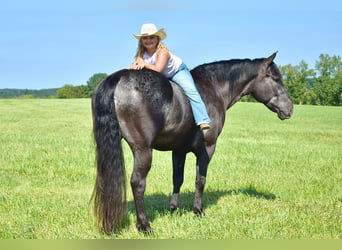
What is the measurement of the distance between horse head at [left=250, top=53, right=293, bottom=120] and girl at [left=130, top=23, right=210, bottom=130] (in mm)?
1671

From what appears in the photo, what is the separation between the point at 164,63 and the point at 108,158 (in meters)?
1.43

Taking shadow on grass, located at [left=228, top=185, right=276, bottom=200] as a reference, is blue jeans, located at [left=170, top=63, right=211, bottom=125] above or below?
above

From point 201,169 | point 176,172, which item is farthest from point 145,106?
point 176,172

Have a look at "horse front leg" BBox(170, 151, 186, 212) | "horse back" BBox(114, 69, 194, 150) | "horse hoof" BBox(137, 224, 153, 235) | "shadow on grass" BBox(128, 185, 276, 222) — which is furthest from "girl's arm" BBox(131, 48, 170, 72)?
"shadow on grass" BBox(128, 185, 276, 222)

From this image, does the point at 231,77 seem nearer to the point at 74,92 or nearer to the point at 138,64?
the point at 138,64

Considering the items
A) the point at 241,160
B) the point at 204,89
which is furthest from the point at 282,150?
the point at 204,89

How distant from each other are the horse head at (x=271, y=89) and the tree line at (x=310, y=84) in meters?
64.7

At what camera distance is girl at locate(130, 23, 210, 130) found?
4848 millimetres

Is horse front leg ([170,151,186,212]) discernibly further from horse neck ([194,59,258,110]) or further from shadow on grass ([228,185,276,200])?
shadow on grass ([228,185,276,200])

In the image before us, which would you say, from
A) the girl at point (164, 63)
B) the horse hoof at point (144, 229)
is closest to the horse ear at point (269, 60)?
the girl at point (164, 63)

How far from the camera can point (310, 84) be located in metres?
89.4

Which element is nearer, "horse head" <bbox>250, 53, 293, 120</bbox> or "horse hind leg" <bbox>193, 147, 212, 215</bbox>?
"horse hind leg" <bbox>193, 147, 212, 215</bbox>

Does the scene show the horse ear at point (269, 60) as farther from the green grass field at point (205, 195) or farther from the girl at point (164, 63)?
the green grass field at point (205, 195)

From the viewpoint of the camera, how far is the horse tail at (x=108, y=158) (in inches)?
175
